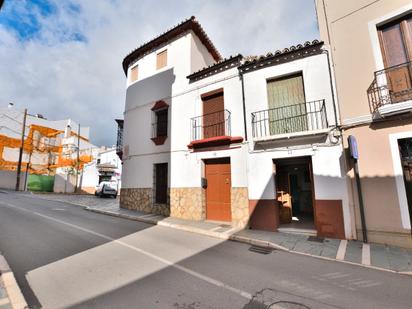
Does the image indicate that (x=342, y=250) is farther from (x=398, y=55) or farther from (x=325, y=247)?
(x=398, y=55)

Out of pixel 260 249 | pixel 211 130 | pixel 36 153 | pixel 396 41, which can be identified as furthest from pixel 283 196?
pixel 36 153

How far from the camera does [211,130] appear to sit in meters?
9.67

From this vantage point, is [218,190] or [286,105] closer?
[286,105]

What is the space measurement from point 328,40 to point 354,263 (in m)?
7.15

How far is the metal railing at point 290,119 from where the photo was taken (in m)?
7.28

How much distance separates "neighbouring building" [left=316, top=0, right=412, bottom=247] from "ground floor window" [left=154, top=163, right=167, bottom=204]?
8.09 m

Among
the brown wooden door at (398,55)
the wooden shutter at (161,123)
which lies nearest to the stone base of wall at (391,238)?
the brown wooden door at (398,55)

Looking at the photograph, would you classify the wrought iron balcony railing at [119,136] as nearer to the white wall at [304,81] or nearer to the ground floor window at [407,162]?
the white wall at [304,81]

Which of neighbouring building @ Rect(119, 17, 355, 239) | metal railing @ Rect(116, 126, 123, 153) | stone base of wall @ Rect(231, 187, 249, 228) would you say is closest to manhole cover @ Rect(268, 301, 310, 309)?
neighbouring building @ Rect(119, 17, 355, 239)

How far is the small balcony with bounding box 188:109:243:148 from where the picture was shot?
8945 mm

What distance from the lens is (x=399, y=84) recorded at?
6180 millimetres

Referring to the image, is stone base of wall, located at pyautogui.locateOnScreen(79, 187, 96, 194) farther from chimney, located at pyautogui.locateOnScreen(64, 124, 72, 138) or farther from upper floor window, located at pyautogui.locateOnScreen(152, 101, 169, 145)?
upper floor window, located at pyautogui.locateOnScreen(152, 101, 169, 145)

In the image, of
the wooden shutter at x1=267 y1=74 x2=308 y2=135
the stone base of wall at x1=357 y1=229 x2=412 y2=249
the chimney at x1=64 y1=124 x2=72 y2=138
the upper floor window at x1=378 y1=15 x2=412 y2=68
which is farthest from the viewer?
the chimney at x1=64 y1=124 x2=72 y2=138

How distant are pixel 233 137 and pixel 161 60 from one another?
681 centimetres
